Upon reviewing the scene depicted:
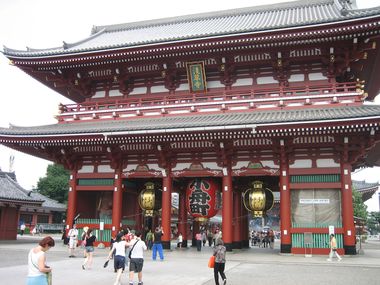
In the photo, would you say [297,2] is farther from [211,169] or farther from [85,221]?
[85,221]

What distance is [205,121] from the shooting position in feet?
64.0

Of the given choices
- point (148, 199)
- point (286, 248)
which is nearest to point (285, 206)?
point (286, 248)

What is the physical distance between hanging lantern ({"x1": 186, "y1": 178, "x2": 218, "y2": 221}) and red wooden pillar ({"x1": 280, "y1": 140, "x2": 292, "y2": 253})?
4024 millimetres

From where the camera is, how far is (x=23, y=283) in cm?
1065

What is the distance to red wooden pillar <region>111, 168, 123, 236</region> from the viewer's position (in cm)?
2206

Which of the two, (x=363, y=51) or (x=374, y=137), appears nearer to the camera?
(x=374, y=137)

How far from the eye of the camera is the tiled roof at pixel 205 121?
57.1 feet

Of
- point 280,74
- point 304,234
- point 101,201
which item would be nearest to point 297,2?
point 280,74

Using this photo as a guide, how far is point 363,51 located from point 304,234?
9.99 m

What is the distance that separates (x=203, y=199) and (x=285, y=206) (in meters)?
4.74

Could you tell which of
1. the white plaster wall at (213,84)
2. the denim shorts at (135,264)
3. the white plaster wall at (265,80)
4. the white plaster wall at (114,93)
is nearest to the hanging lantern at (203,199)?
the white plaster wall at (213,84)

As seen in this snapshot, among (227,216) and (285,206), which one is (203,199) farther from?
(285,206)

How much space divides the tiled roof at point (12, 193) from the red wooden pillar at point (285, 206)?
69.9 ft

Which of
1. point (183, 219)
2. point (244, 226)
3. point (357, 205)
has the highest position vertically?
point (357, 205)
